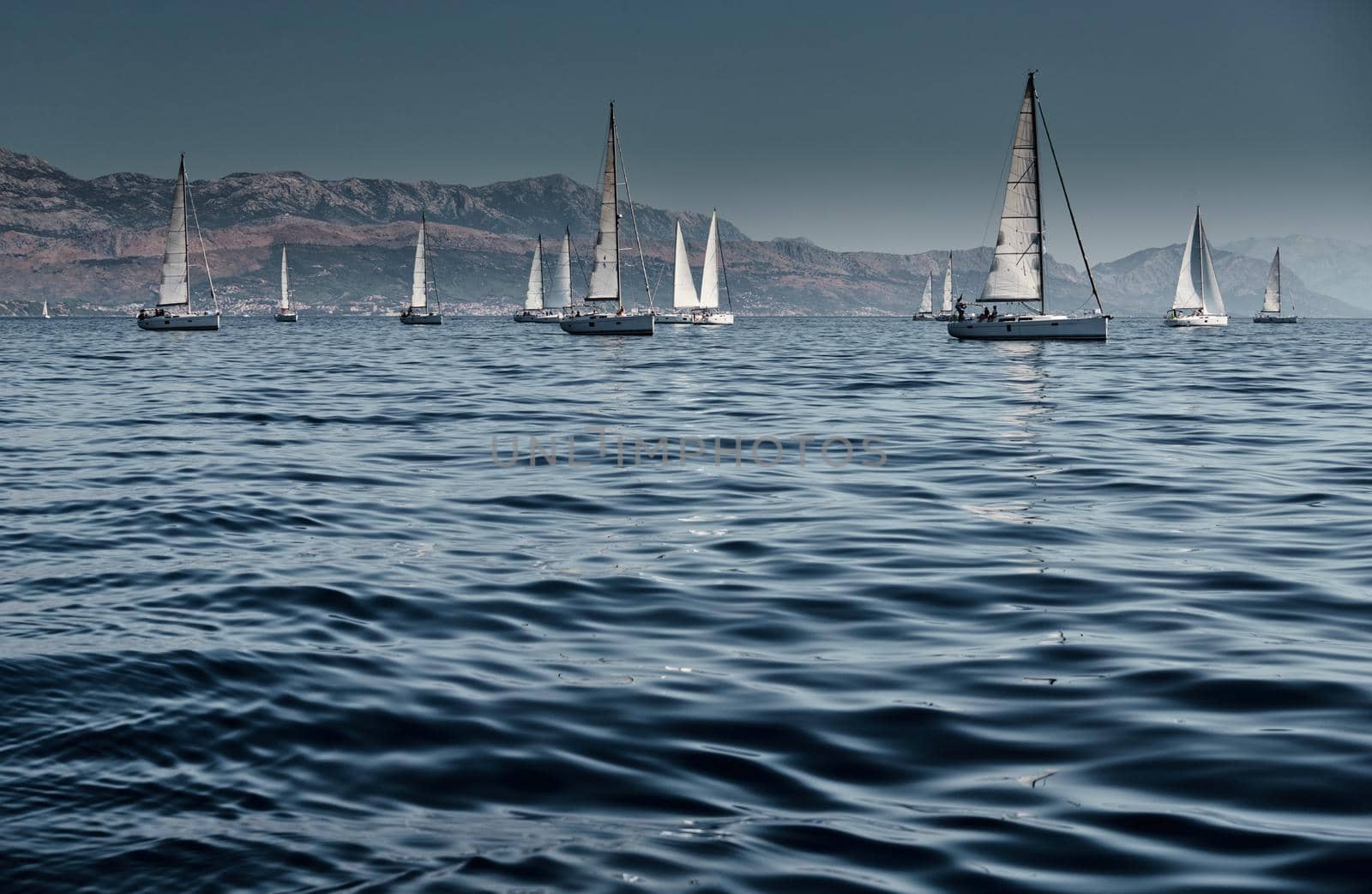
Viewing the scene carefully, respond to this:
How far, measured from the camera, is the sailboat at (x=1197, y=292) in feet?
419

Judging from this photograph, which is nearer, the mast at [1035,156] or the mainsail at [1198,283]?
the mast at [1035,156]

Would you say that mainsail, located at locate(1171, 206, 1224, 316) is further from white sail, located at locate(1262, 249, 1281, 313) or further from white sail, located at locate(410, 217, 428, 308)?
white sail, located at locate(410, 217, 428, 308)

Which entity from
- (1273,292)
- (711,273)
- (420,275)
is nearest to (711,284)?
(711,273)

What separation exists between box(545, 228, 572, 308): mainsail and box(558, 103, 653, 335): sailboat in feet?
169

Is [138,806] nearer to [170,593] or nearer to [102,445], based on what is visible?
[170,593]

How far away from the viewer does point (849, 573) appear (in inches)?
399

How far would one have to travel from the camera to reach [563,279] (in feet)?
477

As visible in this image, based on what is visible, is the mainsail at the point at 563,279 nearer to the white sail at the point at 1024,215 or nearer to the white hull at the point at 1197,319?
the white hull at the point at 1197,319

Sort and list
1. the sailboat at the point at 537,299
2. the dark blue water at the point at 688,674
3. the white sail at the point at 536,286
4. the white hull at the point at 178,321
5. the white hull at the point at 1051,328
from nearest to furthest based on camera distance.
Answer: the dark blue water at the point at 688,674, the white hull at the point at 1051,328, the white hull at the point at 178,321, the sailboat at the point at 537,299, the white sail at the point at 536,286

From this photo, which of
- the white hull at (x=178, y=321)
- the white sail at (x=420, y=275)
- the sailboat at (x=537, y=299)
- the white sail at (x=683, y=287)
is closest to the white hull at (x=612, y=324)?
the white hull at (x=178, y=321)

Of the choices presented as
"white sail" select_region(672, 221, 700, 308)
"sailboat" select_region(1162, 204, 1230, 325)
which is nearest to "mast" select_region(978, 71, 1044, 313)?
"white sail" select_region(672, 221, 700, 308)

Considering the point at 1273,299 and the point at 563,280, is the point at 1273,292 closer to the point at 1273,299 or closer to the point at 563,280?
the point at 1273,299

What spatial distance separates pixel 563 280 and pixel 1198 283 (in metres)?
80.4

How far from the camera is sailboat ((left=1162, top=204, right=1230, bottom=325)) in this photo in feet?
419
